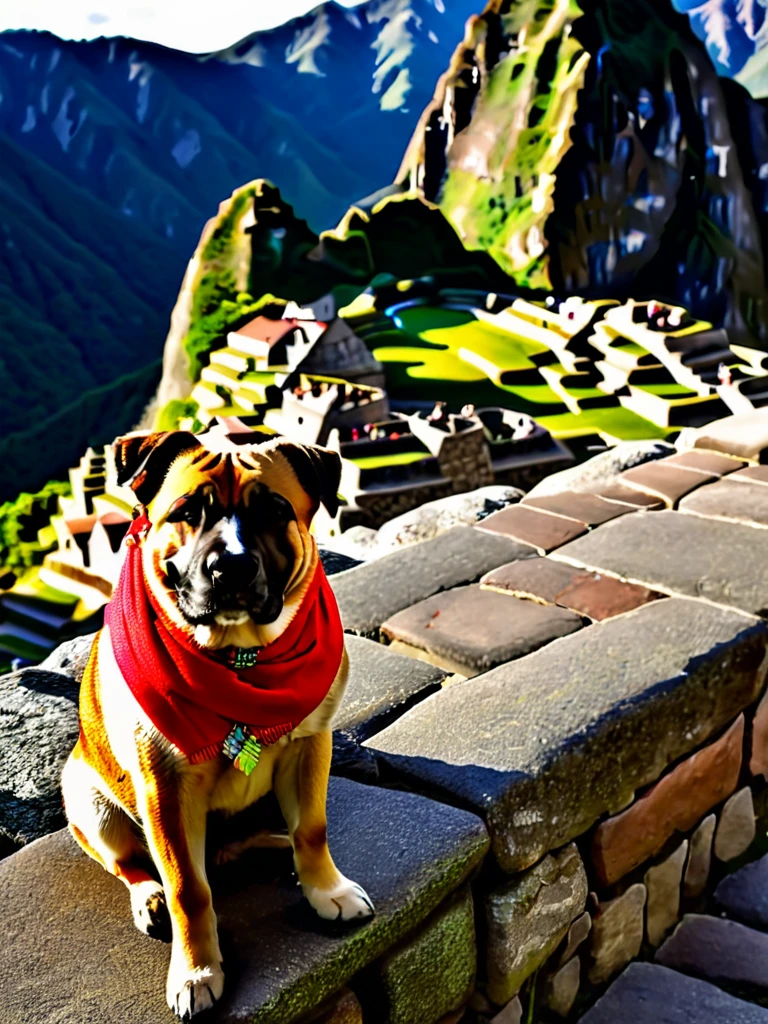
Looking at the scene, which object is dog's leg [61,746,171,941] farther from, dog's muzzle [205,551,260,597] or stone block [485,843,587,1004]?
stone block [485,843,587,1004]

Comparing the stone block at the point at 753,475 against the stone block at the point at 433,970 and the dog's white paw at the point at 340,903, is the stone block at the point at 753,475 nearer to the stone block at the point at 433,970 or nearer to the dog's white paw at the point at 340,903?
the stone block at the point at 433,970

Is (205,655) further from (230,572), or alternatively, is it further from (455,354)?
(455,354)

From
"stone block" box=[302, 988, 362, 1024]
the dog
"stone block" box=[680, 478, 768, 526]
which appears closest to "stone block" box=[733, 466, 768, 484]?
"stone block" box=[680, 478, 768, 526]

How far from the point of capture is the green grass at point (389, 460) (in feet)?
90.5

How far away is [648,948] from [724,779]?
0.48m

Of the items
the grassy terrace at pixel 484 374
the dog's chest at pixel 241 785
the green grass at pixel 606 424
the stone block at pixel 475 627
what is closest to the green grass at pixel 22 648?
the grassy terrace at pixel 484 374

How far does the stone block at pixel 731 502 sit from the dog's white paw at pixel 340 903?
2.14 metres

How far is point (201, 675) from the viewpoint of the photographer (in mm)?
1363

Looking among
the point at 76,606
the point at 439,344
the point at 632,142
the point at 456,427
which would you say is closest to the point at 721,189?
the point at 632,142

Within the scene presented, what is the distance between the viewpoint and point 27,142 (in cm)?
6856

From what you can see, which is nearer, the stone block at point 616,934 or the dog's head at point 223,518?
the dog's head at point 223,518

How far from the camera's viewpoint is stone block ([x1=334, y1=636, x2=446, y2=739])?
2.20m

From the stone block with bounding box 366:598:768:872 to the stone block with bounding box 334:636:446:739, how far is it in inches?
3.0

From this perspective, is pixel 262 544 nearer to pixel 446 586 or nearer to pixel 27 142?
pixel 446 586
